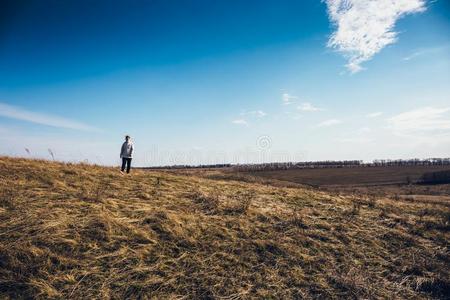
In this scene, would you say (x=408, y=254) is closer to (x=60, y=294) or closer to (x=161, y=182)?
(x=60, y=294)

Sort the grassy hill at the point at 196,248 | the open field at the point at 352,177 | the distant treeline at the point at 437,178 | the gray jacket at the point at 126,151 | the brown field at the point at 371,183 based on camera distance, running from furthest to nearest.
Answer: the open field at the point at 352,177 < the distant treeline at the point at 437,178 < the brown field at the point at 371,183 < the gray jacket at the point at 126,151 < the grassy hill at the point at 196,248

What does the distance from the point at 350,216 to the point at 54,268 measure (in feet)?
27.4

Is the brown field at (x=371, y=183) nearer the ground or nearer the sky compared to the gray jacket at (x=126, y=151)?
nearer the ground

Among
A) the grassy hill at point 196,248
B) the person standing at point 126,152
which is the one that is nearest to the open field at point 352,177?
the person standing at point 126,152

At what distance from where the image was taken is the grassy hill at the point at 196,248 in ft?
17.3

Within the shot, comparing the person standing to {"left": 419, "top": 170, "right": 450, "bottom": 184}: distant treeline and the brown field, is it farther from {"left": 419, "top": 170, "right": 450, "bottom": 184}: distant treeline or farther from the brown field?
{"left": 419, "top": 170, "right": 450, "bottom": 184}: distant treeline

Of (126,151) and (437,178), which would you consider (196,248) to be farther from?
(437,178)

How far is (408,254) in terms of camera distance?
286 inches

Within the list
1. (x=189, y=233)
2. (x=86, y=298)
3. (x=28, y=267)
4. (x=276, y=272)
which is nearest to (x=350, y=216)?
(x=276, y=272)

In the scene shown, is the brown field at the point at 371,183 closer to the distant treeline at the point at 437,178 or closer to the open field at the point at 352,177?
the open field at the point at 352,177

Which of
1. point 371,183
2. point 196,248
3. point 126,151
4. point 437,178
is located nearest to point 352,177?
point 371,183

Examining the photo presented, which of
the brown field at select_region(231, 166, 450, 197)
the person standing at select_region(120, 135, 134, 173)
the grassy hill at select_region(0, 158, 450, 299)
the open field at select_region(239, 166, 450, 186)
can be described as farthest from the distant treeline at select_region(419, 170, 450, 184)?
the person standing at select_region(120, 135, 134, 173)

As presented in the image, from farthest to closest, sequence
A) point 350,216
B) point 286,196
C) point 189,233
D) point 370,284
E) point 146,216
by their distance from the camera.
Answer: point 286,196, point 350,216, point 146,216, point 189,233, point 370,284

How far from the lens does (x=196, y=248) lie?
6.50m
